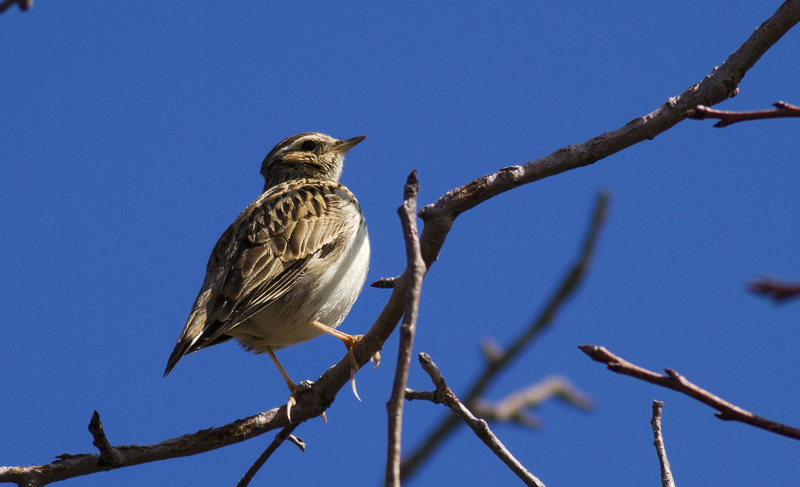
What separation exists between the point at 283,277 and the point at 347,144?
4.61 m

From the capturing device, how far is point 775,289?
150 cm

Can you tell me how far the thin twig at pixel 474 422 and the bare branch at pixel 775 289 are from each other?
11.0 feet

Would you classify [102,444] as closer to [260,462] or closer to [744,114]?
[260,462]

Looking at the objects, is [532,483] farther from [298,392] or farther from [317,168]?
[317,168]

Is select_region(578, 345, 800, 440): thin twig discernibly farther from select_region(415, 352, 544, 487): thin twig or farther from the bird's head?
→ the bird's head

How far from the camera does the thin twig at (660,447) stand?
4727 millimetres

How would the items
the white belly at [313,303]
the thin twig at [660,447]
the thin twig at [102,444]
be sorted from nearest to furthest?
the thin twig at [660,447] < the thin twig at [102,444] < the white belly at [313,303]

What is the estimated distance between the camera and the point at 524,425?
13.5ft

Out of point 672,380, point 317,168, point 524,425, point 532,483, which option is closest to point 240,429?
point 532,483

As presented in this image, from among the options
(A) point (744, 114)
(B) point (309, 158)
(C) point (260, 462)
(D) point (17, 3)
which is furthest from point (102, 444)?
(B) point (309, 158)

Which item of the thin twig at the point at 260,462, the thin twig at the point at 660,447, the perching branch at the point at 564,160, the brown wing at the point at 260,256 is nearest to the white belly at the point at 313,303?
the brown wing at the point at 260,256

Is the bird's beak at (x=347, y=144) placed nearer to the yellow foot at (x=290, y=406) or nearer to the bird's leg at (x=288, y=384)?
the bird's leg at (x=288, y=384)

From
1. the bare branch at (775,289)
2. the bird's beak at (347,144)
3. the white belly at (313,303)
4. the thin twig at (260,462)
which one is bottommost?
the bare branch at (775,289)

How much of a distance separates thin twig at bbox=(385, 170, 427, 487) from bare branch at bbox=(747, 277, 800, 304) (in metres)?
1.67
